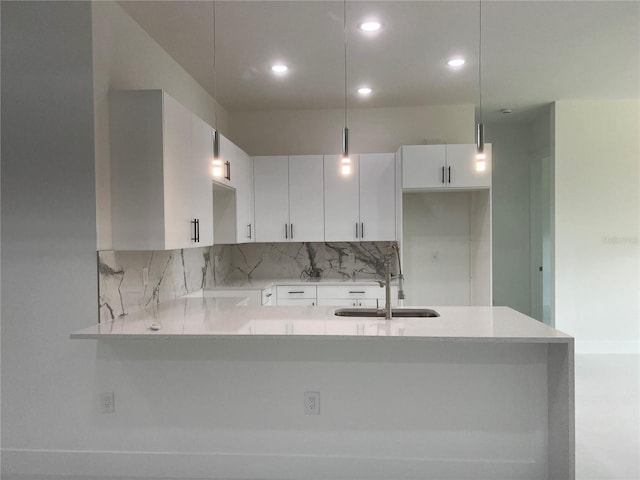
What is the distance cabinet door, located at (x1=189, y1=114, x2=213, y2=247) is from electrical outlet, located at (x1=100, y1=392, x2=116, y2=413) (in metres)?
1.08

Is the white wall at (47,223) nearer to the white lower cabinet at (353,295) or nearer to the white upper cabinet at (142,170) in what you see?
the white upper cabinet at (142,170)

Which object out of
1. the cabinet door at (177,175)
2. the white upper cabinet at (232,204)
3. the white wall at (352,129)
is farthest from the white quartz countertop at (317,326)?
the white wall at (352,129)

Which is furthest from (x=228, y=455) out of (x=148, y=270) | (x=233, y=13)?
(x=233, y=13)

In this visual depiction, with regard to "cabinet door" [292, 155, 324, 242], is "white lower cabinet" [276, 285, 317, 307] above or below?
below

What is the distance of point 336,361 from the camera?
260cm

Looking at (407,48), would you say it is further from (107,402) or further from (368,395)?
(107,402)

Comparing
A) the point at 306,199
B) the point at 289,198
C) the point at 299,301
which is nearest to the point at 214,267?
the point at 299,301

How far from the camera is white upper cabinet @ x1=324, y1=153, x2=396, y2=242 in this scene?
15.5 feet

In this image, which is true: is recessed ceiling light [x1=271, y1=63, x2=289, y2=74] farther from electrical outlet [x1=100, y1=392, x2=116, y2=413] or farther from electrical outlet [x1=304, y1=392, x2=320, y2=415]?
electrical outlet [x1=100, y1=392, x2=116, y2=413]

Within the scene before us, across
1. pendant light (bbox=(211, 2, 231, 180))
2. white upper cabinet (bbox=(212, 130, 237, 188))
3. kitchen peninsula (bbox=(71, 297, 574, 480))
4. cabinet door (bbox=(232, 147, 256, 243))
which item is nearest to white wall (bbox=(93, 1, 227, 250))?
pendant light (bbox=(211, 2, 231, 180))

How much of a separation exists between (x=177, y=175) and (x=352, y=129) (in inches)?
105

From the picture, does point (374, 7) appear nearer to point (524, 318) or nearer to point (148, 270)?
point (524, 318)

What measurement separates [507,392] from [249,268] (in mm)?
3293

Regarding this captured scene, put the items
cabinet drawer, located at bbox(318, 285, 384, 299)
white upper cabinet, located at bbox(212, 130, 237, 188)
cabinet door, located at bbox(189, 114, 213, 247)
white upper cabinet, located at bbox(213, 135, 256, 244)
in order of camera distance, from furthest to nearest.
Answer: cabinet drawer, located at bbox(318, 285, 384, 299) < white upper cabinet, located at bbox(213, 135, 256, 244) < white upper cabinet, located at bbox(212, 130, 237, 188) < cabinet door, located at bbox(189, 114, 213, 247)
